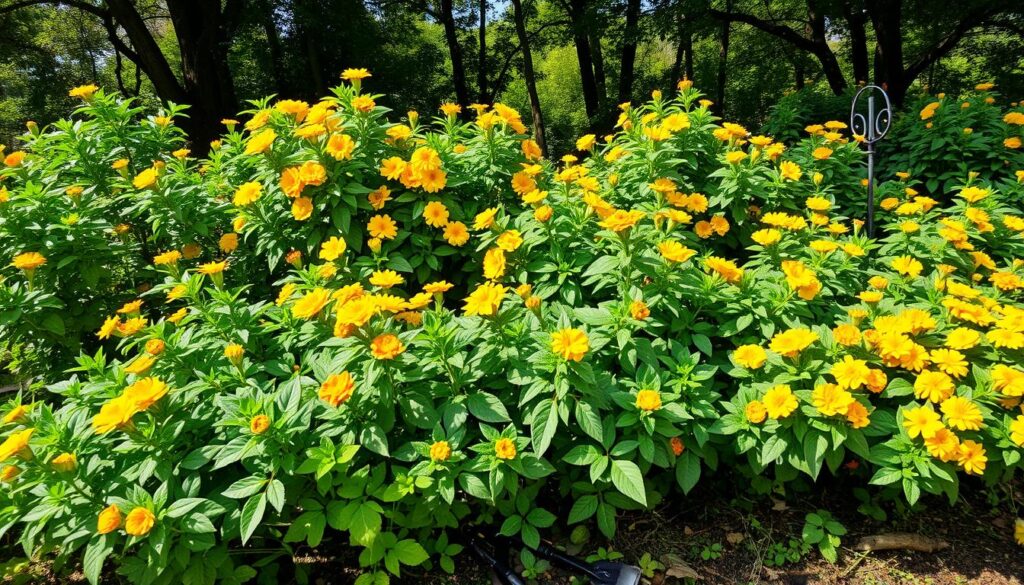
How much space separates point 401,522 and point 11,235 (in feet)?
7.97

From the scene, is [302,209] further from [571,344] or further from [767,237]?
[767,237]

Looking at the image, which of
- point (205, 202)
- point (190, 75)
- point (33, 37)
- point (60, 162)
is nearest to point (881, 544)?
point (205, 202)

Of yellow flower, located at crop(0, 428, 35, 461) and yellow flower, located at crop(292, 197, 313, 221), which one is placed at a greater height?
yellow flower, located at crop(292, 197, 313, 221)

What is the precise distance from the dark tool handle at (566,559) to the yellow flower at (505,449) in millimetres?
488

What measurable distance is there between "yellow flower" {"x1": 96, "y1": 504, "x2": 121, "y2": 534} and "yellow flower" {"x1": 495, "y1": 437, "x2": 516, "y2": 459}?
1.12 metres

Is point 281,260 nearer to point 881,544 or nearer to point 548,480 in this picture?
point 548,480

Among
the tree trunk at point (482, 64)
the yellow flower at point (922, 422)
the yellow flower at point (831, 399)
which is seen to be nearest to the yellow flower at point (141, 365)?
the yellow flower at point (831, 399)

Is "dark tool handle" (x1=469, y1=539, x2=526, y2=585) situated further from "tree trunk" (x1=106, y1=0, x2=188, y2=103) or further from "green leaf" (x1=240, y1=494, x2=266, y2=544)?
Answer: "tree trunk" (x1=106, y1=0, x2=188, y2=103)

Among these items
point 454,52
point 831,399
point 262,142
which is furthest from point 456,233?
point 454,52

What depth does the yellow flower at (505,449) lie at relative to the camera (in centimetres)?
171

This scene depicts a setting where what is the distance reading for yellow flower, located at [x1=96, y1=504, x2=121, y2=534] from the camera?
1.41 m

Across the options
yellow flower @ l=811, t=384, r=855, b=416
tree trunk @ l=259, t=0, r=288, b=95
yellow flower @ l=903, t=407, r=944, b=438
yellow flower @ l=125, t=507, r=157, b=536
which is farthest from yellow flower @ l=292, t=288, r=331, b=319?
tree trunk @ l=259, t=0, r=288, b=95

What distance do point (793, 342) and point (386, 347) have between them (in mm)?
1468

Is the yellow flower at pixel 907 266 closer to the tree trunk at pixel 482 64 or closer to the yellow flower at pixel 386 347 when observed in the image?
the yellow flower at pixel 386 347
